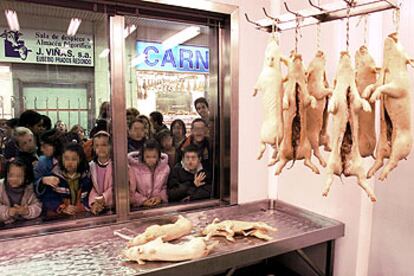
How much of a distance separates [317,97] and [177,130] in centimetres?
113

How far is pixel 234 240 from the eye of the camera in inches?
65.7

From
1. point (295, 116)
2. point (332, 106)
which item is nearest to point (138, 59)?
point (295, 116)

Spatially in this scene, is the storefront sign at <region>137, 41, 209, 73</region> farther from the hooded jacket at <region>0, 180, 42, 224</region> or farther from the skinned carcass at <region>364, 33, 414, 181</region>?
the skinned carcass at <region>364, 33, 414, 181</region>

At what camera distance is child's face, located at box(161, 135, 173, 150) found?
6.93ft

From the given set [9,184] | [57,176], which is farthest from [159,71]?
[9,184]

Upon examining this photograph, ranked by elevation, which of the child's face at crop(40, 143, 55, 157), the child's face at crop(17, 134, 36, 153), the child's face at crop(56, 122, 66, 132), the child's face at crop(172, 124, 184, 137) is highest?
the child's face at crop(56, 122, 66, 132)

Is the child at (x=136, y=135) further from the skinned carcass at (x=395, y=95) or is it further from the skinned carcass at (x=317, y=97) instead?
the skinned carcass at (x=395, y=95)

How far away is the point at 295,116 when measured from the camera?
1.21 metres

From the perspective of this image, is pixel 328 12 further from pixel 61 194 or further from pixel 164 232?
pixel 61 194

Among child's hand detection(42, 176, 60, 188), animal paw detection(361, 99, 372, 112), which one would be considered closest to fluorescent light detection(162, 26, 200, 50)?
child's hand detection(42, 176, 60, 188)

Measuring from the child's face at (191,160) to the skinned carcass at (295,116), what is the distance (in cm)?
100

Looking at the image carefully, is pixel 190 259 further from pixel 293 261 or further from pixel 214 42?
pixel 214 42

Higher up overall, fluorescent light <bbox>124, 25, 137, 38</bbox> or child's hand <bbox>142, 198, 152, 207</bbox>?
fluorescent light <bbox>124, 25, 137, 38</bbox>

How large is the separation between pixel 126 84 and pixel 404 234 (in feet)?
5.18
